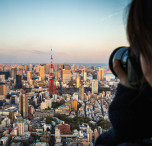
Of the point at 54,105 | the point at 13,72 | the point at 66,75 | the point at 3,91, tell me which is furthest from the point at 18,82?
the point at 66,75

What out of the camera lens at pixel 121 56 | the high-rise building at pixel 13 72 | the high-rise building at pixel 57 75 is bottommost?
the high-rise building at pixel 57 75

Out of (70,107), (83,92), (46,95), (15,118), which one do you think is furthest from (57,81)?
(15,118)

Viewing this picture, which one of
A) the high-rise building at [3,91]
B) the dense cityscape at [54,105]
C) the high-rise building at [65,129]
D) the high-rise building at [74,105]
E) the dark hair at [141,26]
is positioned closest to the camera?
the dark hair at [141,26]

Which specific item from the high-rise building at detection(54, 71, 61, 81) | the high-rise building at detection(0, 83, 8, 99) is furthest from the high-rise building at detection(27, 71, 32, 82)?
the high-rise building at detection(0, 83, 8, 99)

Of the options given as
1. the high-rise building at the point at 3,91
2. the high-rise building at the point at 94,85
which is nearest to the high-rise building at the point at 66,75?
the high-rise building at the point at 94,85

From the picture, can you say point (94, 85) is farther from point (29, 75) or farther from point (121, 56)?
point (121, 56)

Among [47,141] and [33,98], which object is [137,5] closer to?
[47,141]

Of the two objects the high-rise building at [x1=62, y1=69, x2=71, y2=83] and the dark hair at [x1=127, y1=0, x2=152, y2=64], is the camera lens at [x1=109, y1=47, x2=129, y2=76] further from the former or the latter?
the high-rise building at [x1=62, y1=69, x2=71, y2=83]

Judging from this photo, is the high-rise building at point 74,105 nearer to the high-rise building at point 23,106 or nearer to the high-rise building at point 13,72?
the high-rise building at point 23,106
